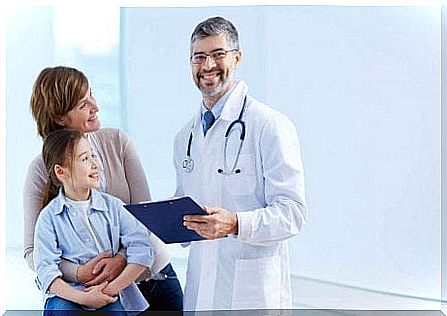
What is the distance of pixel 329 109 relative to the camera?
4910mm

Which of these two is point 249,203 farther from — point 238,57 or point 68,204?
point 68,204

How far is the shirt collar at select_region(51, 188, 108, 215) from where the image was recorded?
478cm

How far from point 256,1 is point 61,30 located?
84 cm

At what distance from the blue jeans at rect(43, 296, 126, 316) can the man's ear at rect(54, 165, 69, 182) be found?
499 mm

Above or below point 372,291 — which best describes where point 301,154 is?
above

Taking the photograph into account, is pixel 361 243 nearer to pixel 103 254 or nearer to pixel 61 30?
pixel 103 254

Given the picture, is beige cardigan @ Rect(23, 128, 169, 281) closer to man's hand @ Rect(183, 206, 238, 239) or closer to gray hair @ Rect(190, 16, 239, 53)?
man's hand @ Rect(183, 206, 238, 239)

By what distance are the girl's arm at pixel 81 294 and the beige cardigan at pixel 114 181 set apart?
166mm

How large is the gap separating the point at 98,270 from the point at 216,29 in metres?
1.12

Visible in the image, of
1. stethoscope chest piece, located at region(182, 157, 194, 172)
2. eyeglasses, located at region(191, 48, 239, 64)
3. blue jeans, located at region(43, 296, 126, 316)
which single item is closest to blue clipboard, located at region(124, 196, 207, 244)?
stethoscope chest piece, located at region(182, 157, 194, 172)

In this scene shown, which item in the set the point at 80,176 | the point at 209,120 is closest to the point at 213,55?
the point at 209,120

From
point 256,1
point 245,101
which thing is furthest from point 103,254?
point 256,1

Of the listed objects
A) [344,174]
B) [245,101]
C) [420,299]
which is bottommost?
[420,299]

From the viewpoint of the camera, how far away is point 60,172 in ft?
15.7
